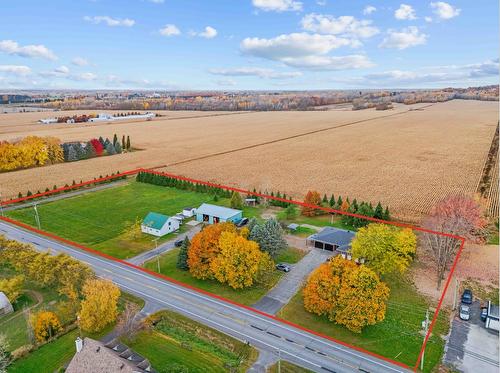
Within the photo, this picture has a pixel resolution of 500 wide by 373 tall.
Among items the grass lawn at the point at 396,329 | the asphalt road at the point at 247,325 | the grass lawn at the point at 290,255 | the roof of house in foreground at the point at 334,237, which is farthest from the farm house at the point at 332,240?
the asphalt road at the point at 247,325

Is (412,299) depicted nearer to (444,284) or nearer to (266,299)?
(444,284)

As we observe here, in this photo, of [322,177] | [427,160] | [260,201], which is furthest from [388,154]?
[260,201]

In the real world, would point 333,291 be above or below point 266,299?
above

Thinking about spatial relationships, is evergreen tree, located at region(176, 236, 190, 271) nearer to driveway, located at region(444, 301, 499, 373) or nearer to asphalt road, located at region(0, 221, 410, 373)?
asphalt road, located at region(0, 221, 410, 373)

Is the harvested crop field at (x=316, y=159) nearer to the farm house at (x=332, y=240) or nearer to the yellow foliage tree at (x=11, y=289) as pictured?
the farm house at (x=332, y=240)

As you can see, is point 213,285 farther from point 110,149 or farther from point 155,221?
point 110,149

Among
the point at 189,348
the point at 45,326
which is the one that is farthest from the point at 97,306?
the point at 189,348

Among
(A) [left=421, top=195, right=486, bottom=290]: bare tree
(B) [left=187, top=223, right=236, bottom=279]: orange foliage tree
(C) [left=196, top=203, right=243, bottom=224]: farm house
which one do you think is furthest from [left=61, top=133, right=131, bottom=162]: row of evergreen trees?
(A) [left=421, top=195, right=486, bottom=290]: bare tree
